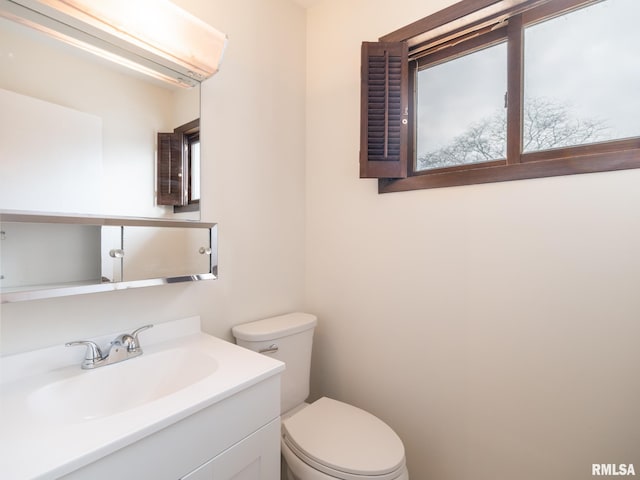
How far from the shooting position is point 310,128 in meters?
1.77

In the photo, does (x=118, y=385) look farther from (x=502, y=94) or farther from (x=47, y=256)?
(x=502, y=94)

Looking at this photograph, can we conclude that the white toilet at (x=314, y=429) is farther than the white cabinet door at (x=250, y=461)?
Yes

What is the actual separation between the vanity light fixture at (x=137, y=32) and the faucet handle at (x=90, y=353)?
0.95 metres

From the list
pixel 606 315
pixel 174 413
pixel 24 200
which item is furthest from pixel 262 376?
pixel 606 315

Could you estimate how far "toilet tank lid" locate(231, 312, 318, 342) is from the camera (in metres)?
1.32

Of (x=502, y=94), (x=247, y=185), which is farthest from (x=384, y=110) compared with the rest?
(x=247, y=185)

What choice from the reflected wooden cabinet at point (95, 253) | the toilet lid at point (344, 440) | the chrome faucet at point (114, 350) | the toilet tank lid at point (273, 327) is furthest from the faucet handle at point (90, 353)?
the toilet lid at point (344, 440)

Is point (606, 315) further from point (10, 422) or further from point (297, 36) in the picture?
point (297, 36)

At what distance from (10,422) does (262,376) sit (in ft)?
1.89

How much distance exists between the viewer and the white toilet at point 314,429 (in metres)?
1.04

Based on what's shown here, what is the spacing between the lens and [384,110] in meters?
1.38

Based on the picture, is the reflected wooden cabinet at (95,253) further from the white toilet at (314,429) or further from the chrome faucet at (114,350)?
the white toilet at (314,429)

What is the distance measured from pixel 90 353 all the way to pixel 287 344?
0.77 metres

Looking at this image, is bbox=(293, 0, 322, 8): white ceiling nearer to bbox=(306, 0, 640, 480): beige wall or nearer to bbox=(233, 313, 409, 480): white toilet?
bbox=(306, 0, 640, 480): beige wall
